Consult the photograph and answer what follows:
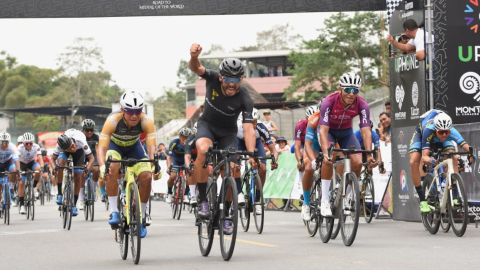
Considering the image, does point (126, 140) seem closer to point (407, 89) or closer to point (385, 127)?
point (407, 89)

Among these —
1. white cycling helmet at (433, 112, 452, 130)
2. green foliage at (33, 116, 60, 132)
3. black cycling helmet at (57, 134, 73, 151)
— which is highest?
green foliage at (33, 116, 60, 132)

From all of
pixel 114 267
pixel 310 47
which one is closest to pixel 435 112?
pixel 114 267

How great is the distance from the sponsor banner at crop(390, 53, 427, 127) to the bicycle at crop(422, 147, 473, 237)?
8.99ft

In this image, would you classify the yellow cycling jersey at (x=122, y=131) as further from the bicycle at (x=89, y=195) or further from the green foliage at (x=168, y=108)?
the green foliage at (x=168, y=108)

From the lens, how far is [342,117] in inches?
495

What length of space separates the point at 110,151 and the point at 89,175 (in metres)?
8.07

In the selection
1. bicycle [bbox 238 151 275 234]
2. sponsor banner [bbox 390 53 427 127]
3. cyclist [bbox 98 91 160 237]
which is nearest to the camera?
cyclist [bbox 98 91 160 237]

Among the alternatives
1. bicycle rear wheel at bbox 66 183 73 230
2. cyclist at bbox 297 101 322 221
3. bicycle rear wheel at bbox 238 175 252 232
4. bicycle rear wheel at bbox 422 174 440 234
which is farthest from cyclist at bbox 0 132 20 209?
bicycle rear wheel at bbox 422 174 440 234

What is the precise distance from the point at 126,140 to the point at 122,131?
0.70ft

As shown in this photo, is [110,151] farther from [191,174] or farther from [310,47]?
[310,47]

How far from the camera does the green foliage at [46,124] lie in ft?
350

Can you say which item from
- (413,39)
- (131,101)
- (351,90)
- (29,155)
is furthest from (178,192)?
(131,101)

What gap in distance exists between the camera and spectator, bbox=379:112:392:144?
1909 cm

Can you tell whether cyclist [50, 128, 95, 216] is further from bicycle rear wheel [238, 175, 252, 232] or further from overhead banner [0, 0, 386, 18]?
bicycle rear wheel [238, 175, 252, 232]
